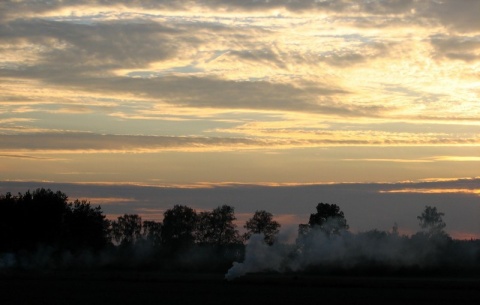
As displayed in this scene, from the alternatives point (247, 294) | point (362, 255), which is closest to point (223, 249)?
point (362, 255)

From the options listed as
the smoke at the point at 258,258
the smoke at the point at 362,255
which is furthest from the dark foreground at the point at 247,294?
the smoke at the point at 362,255

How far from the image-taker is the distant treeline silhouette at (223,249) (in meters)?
103

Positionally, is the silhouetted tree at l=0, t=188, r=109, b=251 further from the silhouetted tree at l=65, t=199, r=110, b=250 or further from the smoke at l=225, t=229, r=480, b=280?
the smoke at l=225, t=229, r=480, b=280

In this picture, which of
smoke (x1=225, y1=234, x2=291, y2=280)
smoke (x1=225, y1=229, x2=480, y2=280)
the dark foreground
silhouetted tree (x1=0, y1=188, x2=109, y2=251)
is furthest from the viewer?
silhouetted tree (x1=0, y1=188, x2=109, y2=251)

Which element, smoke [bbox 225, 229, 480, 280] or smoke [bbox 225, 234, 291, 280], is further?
smoke [bbox 225, 229, 480, 280]

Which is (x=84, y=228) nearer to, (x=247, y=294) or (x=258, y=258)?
(x=258, y=258)

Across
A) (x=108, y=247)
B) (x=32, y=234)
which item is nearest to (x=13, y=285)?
(x=32, y=234)

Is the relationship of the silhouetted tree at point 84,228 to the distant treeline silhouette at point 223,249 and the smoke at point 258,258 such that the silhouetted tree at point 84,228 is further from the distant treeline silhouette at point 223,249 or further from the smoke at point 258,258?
the smoke at point 258,258

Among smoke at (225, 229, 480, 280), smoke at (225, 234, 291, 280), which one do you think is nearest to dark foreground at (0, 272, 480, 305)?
smoke at (225, 234, 291, 280)

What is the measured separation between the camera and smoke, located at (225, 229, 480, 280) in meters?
102

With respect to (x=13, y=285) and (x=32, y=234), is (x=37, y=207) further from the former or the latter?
(x=13, y=285)

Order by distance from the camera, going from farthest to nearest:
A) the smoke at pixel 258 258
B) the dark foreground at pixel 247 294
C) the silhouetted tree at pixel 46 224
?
the silhouetted tree at pixel 46 224, the smoke at pixel 258 258, the dark foreground at pixel 247 294

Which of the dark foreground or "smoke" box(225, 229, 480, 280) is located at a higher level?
"smoke" box(225, 229, 480, 280)

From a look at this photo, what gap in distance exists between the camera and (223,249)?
188 metres
